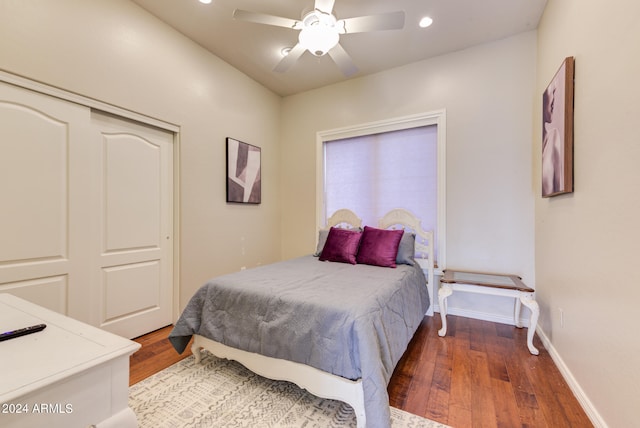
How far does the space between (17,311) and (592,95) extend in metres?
3.00

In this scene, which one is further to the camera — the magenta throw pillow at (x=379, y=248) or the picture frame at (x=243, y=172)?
the picture frame at (x=243, y=172)

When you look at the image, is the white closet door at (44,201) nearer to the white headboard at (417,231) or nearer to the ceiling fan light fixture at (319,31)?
the ceiling fan light fixture at (319,31)

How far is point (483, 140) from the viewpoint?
2.98m

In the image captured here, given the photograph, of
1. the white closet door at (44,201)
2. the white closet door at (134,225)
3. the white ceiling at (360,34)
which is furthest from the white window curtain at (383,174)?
the white closet door at (44,201)

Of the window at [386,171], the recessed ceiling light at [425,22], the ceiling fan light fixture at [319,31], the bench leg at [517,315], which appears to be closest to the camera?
the ceiling fan light fixture at [319,31]

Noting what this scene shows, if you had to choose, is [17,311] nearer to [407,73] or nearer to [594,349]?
[594,349]

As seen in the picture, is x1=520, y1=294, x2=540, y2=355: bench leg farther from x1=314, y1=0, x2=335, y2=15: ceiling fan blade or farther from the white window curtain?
x1=314, y1=0, x2=335, y2=15: ceiling fan blade

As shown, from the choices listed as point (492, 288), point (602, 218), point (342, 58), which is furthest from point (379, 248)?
point (342, 58)

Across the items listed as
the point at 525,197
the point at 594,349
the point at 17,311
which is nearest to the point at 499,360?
the point at 594,349

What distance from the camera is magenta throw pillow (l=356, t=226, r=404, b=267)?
2.74 meters

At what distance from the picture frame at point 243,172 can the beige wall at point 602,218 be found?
3250 millimetres

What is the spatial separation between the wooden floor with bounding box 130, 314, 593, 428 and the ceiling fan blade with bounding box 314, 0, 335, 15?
261 cm

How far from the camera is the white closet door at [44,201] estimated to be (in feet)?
6.03

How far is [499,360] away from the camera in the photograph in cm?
212
